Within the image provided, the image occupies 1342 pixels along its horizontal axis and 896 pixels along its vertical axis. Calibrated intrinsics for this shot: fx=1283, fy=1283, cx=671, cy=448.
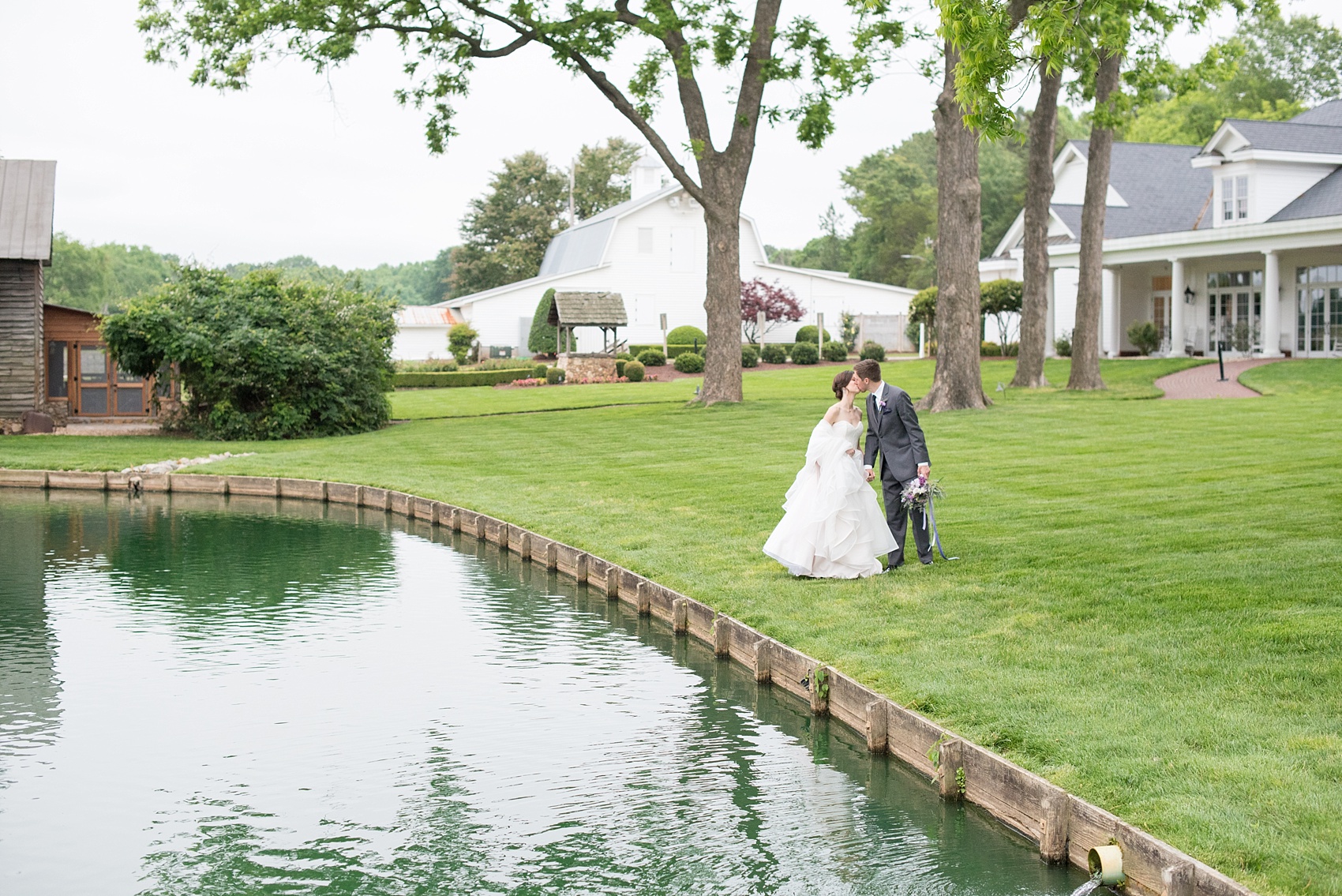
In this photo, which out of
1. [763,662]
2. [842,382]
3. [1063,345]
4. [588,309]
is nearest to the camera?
[763,662]

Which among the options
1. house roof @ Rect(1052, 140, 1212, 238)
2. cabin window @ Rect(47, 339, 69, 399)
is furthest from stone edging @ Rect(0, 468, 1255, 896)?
house roof @ Rect(1052, 140, 1212, 238)

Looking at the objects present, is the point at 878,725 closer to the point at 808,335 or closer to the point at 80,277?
the point at 808,335

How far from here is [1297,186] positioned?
39312mm

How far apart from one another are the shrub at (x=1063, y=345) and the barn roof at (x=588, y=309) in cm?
1551

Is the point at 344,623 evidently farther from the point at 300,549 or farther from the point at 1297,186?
the point at 1297,186

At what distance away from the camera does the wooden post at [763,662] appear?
31.9 ft

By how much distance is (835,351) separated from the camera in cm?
5091

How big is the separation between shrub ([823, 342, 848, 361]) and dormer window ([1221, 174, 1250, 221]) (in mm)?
15576

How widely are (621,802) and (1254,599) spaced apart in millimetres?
5159

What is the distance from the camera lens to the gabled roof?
57.4 meters

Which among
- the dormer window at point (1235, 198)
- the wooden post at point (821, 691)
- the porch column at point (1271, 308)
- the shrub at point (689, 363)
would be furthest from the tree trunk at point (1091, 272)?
the wooden post at point (821, 691)

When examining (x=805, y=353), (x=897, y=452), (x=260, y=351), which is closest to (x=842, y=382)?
Result: (x=897, y=452)

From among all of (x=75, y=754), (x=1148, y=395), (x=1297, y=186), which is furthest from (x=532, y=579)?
(x=1297, y=186)

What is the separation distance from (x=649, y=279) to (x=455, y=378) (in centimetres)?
1362
